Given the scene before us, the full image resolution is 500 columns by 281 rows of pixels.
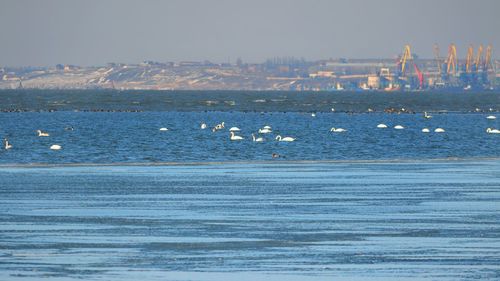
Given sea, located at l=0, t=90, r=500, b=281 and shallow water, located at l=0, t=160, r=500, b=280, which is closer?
shallow water, located at l=0, t=160, r=500, b=280

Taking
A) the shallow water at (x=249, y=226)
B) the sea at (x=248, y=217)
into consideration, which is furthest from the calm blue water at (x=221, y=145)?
the shallow water at (x=249, y=226)

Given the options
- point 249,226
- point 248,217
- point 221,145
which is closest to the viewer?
point 249,226

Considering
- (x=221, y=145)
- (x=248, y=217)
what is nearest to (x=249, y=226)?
(x=248, y=217)

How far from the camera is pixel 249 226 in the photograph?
28516mm

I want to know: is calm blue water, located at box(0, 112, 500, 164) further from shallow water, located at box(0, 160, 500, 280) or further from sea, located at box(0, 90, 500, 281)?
shallow water, located at box(0, 160, 500, 280)

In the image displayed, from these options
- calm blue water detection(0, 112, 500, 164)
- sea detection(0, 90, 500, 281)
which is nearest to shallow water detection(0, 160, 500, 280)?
sea detection(0, 90, 500, 281)

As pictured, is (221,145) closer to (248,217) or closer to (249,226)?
(248,217)

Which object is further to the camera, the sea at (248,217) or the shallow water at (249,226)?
the sea at (248,217)

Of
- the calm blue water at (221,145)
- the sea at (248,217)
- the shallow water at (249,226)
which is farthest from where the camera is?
the calm blue water at (221,145)

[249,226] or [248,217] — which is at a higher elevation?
[249,226]

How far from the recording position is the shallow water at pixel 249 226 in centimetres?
2239

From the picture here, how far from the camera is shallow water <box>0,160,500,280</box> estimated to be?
22.4 meters

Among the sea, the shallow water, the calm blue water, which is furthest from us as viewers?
the calm blue water

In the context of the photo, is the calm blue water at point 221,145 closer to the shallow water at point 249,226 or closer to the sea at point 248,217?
the sea at point 248,217
